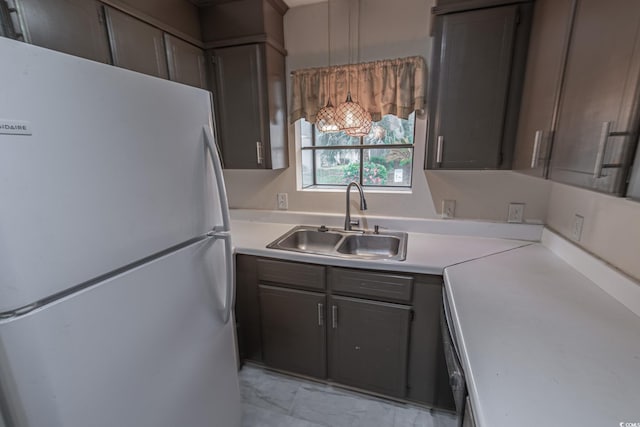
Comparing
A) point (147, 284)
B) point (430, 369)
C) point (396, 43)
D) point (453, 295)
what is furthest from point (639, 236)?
point (147, 284)

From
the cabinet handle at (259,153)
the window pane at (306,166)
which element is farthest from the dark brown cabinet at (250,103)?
the window pane at (306,166)

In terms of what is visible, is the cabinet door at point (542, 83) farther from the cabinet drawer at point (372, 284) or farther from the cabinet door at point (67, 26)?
the cabinet door at point (67, 26)

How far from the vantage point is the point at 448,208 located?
2002 mm

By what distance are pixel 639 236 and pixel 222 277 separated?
1650 mm

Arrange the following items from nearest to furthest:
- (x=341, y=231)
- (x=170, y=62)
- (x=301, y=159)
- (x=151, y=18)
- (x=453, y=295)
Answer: (x=453, y=295)
(x=151, y=18)
(x=170, y=62)
(x=341, y=231)
(x=301, y=159)

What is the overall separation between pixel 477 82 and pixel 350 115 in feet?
2.30

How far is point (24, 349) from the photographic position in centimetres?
65

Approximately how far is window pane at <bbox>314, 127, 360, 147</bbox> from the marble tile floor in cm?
170

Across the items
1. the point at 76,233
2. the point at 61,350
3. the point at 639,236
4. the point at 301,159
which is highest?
the point at 301,159

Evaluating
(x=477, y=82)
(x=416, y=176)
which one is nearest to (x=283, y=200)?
(x=416, y=176)

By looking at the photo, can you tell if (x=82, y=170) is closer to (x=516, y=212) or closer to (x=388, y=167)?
(x=388, y=167)

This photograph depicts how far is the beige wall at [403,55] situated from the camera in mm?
1836

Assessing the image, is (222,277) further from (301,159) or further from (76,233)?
(301,159)

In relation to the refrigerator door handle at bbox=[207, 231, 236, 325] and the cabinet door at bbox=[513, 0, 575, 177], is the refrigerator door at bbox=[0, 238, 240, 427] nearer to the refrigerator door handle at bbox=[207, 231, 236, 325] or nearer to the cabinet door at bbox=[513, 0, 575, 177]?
the refrigerator door handle at bbox=[207, 231, 236, 325]
